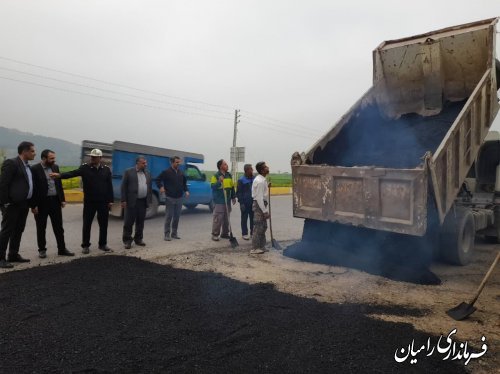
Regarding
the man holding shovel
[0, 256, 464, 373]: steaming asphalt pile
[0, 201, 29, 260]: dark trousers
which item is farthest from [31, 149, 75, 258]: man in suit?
the man holding shovel

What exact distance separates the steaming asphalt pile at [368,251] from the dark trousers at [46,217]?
3.78m

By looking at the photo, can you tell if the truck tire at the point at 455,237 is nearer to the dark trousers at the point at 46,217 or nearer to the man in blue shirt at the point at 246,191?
the man in blue shirt at the point at 246,191

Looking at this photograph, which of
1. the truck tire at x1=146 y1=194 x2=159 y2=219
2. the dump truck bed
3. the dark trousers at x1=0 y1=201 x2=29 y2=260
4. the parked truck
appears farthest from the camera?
the truck tire at x1=146 y1=194 x2=159 y2=219

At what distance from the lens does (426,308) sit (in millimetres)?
4238

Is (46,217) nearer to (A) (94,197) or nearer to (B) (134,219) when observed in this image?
(A) (94,197)

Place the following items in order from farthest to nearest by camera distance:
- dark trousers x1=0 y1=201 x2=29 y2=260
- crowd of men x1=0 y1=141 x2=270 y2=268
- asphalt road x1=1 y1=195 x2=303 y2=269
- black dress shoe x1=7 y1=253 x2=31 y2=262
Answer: asphalt road x1=1 y1=195 x2=303 y2=269 → black dress shoe x1=7 y1=253 x2=31 y2=262 → crowd of men x1=0 y1=141 x2=270 y2=268 → dark trousers x1=0 y1=201 x2=29 y2=260

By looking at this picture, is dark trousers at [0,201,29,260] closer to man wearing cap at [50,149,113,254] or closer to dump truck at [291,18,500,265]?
man wearing cap at [50,149,113,254]

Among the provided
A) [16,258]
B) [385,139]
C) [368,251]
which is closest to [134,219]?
[16,258]

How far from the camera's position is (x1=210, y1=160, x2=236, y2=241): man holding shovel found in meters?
8.29

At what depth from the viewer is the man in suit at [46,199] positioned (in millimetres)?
6102

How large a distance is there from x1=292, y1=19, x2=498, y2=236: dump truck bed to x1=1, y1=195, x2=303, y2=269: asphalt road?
8.28 ft

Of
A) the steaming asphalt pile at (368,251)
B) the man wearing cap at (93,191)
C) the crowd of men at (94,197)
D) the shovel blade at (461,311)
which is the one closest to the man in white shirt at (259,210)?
the crowd of men at (94,197)

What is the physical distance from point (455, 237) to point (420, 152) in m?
1.50

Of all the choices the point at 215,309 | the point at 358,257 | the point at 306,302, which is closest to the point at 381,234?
the point at 358,257
